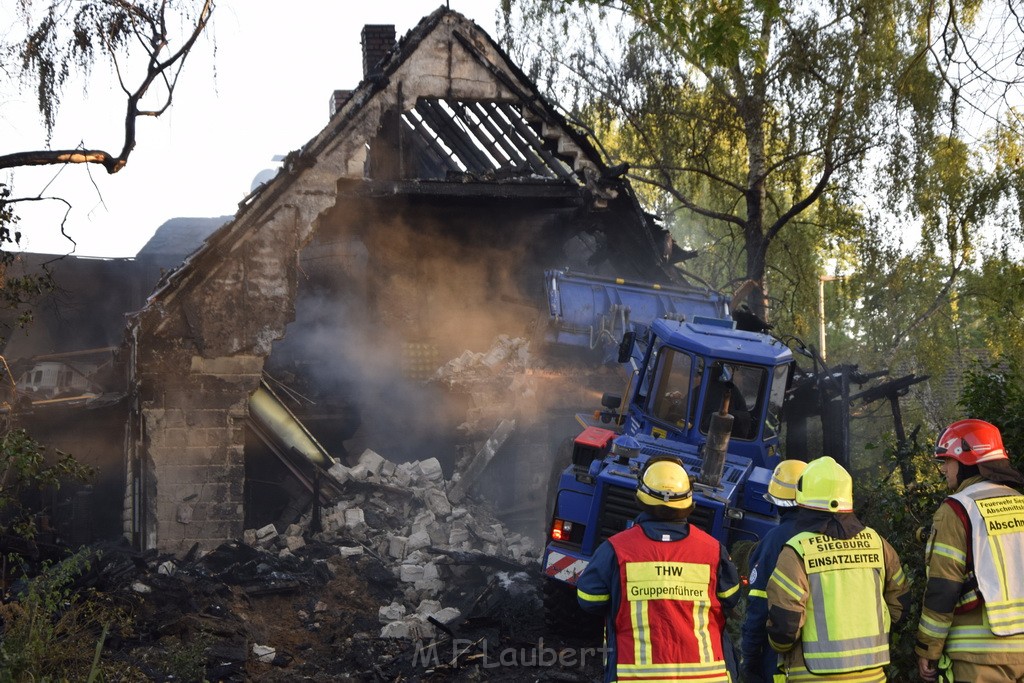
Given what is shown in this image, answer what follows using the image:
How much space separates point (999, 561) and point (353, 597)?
24.2ft

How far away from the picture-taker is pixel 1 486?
788 cm

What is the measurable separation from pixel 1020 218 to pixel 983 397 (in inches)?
385

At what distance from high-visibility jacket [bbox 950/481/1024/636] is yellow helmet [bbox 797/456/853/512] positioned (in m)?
0.56

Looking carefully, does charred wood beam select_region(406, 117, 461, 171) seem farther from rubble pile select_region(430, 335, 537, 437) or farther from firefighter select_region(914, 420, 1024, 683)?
firefighter select_region(914, 420, 1024, 683)

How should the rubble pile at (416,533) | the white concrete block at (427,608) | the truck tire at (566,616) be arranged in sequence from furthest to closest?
the rubble pile at (416,533)
the white concrete block at (427,608)
the truck tire at (566,616)

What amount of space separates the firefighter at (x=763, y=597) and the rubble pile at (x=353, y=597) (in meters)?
3.23

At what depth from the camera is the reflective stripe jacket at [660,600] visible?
13.1 ft

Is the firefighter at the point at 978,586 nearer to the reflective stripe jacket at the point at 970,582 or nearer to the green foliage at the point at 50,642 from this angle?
the reflective stripe jacket at the point at 970,582

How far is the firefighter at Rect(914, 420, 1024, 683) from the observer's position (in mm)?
4191

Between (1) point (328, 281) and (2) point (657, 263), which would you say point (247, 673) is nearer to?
(1) point (328, 281)

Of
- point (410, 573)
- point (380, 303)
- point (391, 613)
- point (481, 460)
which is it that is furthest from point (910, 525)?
point (380, 303)

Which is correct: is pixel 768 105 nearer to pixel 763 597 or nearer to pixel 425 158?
pixel 425 158

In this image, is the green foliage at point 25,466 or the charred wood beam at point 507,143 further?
the charred wood beam at point 507,143

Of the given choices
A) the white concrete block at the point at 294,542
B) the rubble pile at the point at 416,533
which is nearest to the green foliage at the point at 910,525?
the rubble pile at the point at 416,533
